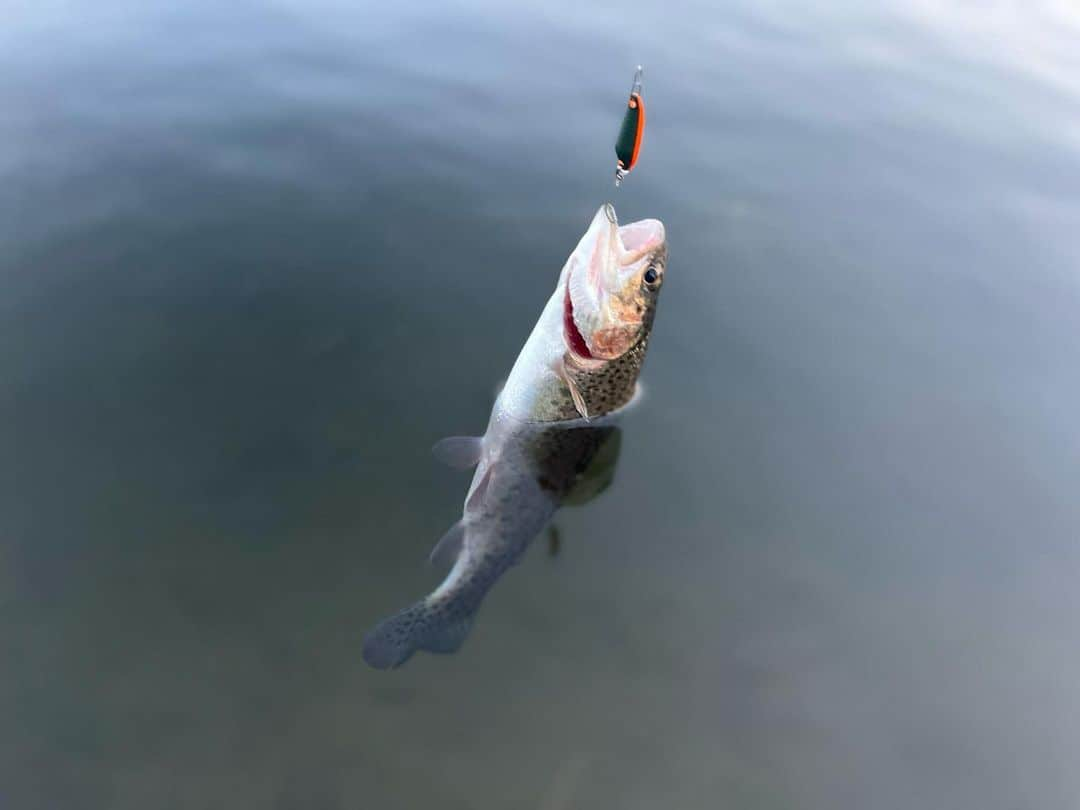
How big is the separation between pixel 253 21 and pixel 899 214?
899cm

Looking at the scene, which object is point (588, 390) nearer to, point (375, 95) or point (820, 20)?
point (375, 95)

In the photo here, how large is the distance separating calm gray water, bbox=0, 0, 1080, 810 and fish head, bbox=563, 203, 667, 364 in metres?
1.16

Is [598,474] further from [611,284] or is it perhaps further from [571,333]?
[611,284]

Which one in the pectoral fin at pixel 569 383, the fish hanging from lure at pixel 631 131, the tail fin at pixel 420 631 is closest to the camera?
the fish hanging from lure at pixel 631 131

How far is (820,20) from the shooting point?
12.2 m

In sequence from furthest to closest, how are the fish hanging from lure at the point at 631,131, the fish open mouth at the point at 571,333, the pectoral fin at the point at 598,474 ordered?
the pectoral fin at the point at 598,474
the fish open mouth at the point at 571,333
the fish hanging from lure at the point at 631,131

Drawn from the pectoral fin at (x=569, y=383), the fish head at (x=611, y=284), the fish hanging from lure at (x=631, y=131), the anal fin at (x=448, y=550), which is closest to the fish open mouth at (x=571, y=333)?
the fish head at (x=611, y=284)

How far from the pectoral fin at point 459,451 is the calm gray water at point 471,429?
25cm

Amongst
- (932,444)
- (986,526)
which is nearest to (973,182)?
(932,444)

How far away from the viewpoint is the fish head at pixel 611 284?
4023 millimetres

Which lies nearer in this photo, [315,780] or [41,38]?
[315,780]

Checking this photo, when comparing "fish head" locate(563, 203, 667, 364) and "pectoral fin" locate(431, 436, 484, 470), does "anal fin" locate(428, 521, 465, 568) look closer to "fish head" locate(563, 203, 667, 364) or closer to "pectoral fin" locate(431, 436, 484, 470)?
"pectoral fin" locate(431, 436, 484, 470)

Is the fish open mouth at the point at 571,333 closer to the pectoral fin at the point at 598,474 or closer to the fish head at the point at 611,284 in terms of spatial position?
the fish head at the point at 611,284

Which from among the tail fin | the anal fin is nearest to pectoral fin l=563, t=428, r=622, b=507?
the anal fin
